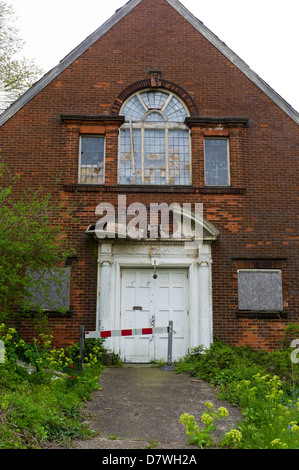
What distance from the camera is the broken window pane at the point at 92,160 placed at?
422 inches

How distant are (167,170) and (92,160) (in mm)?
1828

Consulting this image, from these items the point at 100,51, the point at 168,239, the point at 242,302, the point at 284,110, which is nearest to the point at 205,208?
the point at 168,239

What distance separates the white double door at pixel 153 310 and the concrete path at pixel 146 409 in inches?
47.6

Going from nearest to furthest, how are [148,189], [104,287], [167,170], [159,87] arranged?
[104,287] < [148,189] < [167,170] < [159,87]

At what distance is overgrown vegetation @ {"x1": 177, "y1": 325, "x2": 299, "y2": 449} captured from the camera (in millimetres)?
4828

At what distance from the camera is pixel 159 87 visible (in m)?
11.2

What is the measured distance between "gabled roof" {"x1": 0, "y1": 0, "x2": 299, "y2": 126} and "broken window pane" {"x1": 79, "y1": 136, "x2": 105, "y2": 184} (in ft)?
5.65

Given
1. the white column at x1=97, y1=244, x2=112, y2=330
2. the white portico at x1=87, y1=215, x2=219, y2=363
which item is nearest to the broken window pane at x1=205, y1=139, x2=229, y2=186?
the white portico at x1=87, y1=215, x2=219, y2=363

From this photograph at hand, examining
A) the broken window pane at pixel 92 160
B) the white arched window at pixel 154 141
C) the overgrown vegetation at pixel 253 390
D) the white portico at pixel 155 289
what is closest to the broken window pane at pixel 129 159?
the white arched window at pixel 154 141

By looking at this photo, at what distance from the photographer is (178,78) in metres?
11.2

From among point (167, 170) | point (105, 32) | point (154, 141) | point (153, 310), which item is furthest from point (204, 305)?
point (105, 32)

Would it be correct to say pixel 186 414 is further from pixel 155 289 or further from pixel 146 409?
pixel 155 289
